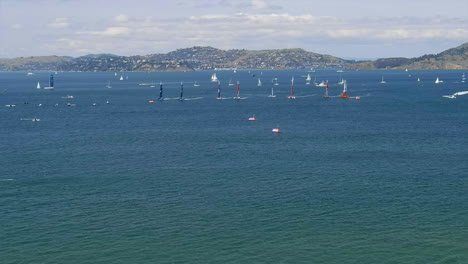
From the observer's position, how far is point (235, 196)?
85.2 meters

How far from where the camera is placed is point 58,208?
7925 cm

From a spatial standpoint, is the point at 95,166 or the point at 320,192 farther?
the point at 95,166

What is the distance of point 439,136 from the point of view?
140m

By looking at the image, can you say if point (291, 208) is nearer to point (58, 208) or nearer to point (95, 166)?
point (58, 208)

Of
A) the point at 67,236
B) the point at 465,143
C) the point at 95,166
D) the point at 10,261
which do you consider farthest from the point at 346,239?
the point at 465,143

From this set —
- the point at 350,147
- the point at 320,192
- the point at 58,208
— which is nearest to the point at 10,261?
the point at 58,208

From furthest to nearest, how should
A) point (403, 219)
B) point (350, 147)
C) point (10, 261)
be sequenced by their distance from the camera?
point (350, 147) < point (403, 219) < point (10, 261)

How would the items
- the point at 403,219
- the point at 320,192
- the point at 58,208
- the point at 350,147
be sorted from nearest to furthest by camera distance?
the point at 403,219 < the point at 58,208 < the point at 320,192 < the point at 350,147

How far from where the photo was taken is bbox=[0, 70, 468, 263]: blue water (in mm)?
64562

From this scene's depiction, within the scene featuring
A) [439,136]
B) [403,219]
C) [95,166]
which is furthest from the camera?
[439,136]

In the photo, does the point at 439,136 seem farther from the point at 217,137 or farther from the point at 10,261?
the point at 10,261

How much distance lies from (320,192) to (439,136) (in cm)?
6484

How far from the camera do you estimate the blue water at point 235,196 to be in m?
64.6

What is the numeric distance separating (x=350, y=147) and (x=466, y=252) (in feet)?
206
